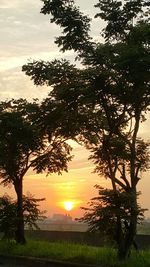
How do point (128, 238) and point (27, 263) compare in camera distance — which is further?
point (27, 263)

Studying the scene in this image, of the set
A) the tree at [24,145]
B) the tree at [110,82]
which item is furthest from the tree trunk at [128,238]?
the tree at [24,145]

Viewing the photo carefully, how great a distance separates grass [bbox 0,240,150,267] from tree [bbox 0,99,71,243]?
6.48ft

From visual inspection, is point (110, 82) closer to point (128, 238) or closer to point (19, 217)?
point (128, 238)

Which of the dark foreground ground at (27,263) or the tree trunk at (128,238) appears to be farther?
the dark foreground ground at (27,263)

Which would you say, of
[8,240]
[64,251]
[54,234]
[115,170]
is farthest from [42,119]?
[54,234]

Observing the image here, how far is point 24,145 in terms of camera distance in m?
26.3

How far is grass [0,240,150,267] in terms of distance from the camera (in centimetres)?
1770

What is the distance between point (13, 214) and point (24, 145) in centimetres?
422

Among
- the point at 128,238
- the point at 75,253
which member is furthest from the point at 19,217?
the point at 128,238

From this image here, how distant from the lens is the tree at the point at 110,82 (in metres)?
18.0

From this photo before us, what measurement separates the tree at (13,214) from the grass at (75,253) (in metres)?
0.78

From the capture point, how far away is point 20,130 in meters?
25.2

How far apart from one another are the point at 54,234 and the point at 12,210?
16.0 feet

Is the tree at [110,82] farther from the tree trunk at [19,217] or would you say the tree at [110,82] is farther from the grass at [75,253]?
the tree trunk at [19,217]
